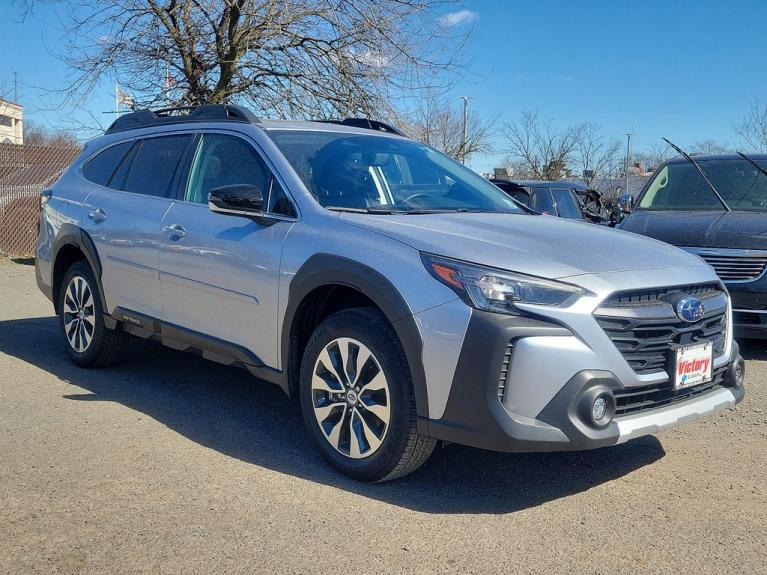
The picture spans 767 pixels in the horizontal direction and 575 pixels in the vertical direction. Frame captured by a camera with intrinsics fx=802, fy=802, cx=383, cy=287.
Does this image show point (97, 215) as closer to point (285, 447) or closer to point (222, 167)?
point (222, 167)

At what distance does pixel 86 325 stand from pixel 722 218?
5.54m

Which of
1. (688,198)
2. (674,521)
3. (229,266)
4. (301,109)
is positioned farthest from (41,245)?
(301,109)

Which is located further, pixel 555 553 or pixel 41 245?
pixel 41 245

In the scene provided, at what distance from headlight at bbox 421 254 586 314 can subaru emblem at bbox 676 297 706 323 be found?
595 mm

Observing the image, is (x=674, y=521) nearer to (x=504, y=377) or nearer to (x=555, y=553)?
(x=555, y=553)

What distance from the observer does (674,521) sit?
11.7 feet

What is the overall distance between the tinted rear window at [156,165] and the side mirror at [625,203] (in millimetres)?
4974

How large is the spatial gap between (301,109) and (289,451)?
9.55m

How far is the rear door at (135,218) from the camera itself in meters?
5.28

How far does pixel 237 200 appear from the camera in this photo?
4.41 metres

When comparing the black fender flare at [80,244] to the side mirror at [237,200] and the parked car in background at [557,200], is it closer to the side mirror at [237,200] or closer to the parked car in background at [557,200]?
the side mirror at [237,200]

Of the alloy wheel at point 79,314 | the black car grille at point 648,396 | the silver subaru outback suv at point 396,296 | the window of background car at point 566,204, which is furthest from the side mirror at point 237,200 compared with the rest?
the window of background car at point 566,204

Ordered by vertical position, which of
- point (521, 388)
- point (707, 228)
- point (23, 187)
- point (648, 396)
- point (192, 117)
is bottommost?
point (23, 187)

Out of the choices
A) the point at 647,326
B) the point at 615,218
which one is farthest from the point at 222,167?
the point at 615,218
